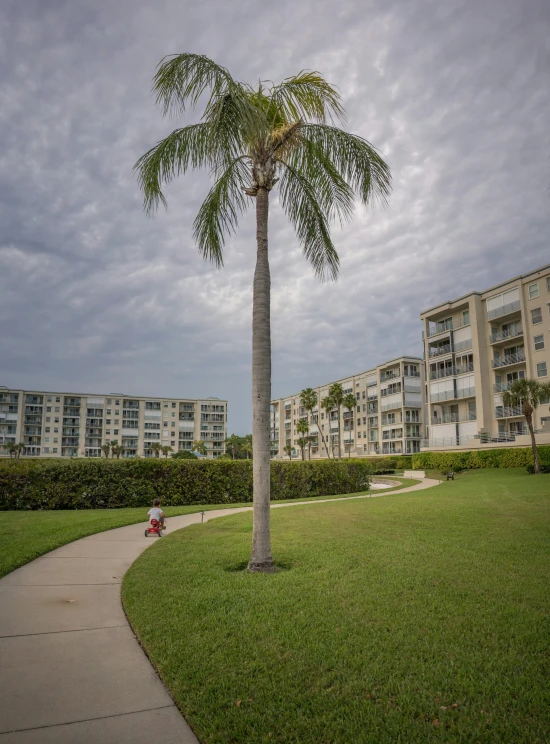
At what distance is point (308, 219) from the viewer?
10008mm

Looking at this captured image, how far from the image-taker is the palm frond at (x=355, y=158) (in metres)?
9.09

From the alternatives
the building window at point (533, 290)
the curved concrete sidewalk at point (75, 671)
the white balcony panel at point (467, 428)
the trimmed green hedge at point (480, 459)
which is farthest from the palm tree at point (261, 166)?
the white balcony panel at point (467, 428)

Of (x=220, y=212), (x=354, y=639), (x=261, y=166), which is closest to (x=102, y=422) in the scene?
(x=220, y=212)

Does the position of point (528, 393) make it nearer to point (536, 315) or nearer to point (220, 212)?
point (536, 315)

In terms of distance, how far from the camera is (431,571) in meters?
7.30

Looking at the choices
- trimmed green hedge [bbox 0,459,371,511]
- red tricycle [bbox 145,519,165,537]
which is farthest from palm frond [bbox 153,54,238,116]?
trimmed green hedge [bbox 0,459,371,511]

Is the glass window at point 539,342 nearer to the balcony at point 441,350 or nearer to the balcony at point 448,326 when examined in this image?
the balcony at point 448,326

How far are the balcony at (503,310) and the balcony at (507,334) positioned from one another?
5.61 ft

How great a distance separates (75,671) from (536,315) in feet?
163

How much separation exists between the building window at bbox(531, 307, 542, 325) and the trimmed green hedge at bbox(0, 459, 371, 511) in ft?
110

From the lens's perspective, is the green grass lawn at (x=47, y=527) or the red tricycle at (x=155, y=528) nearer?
the green grass lawn at (x=47, y=527)

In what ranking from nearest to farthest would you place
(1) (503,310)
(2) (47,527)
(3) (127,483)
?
(2) (47,527), (3) (127,483), (1) (503,310)

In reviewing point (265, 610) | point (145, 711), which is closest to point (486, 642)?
point (265, 610)

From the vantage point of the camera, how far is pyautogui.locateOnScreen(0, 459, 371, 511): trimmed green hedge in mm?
16500
